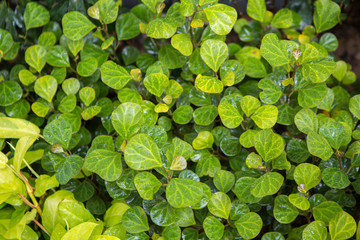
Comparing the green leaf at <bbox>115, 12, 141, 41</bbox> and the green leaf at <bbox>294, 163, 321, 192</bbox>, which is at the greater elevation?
the green leaf at <bbox>115, 12, 141, 41</bbox>

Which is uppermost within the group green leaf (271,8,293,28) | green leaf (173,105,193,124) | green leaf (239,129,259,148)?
green leaf (271,8,293,28)

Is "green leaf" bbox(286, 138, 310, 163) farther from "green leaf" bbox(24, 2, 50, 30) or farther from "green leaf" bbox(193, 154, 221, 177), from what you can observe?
"green leaf" bbox(24, 2, 50, 30)

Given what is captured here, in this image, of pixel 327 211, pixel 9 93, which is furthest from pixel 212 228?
pixel 9 93

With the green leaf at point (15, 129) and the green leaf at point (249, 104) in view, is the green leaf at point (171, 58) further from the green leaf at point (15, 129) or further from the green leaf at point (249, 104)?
the green leaf at point (15, 129)

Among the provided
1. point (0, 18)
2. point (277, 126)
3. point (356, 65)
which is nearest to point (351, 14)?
point (356, 65)

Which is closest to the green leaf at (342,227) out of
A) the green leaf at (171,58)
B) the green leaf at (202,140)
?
the green leaf at (202,140)

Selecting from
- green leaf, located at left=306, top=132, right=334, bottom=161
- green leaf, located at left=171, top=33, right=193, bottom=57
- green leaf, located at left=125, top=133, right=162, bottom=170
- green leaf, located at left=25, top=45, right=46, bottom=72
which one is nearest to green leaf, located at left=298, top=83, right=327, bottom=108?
green leaf, located at left=306, top=132, right=334, bottom=161
